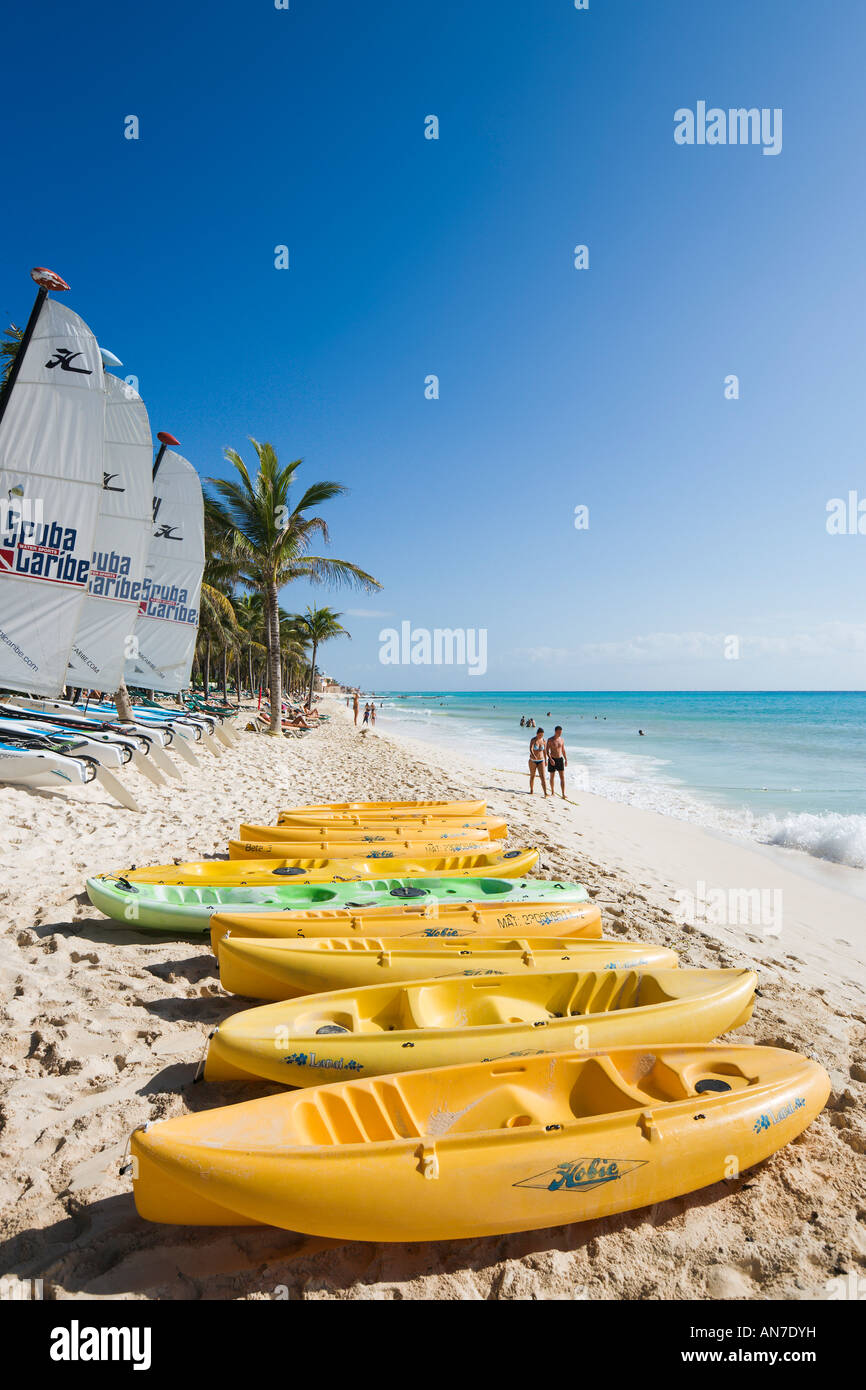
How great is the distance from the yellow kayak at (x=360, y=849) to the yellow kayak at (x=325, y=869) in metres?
0.07

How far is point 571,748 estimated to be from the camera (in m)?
29.1

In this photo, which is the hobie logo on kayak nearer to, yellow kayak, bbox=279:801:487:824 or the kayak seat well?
the kayak seat well

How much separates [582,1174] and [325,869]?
3.91 m

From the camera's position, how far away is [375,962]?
12.2ft

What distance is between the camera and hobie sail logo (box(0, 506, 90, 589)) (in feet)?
28.7

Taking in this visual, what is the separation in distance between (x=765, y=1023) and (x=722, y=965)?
94 cm

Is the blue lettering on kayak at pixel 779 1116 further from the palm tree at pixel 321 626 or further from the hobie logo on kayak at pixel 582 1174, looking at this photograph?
the palm tree at pixel 321 626

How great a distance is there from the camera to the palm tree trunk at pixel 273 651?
19.2m

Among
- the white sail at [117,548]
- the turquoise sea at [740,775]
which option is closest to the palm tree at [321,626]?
the turquoise sea at [740,775]

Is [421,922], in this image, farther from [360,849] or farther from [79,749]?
[79,749]

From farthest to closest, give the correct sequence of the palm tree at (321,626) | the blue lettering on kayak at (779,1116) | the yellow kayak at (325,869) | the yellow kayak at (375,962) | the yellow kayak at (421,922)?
the palm tree at (321,626) < the yellow kayak at (325,869) < the yellow kayak at (421,922) < the yellow kayak at (375,962) < the blue lettering on kayak at (779,1116)
